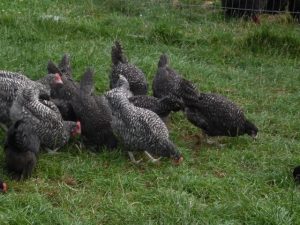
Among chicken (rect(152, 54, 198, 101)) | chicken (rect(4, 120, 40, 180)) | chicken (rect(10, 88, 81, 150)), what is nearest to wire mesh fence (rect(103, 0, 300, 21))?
chicken (rect(152, 54, 198, 101))

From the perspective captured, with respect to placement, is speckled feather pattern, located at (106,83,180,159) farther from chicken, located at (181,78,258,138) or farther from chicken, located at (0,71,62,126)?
chicken, located at (0,71,62,126)

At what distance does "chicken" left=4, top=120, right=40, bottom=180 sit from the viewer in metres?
5.59

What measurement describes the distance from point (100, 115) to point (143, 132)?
22.0 inches

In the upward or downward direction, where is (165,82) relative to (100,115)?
upward

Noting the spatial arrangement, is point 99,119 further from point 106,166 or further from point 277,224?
point 277,224

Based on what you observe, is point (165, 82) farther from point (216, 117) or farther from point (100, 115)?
point (100, 115)

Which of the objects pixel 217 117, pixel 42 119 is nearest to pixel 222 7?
pixel 217 117

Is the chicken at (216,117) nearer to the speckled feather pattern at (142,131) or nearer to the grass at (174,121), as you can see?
the grass at (174,121)

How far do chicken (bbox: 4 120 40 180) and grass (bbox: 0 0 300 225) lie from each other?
0.14 meters

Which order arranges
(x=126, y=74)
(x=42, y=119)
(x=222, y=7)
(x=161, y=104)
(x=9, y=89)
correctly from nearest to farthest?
1. (x=42, y=119)
2. (x=9, y=89)
3. (x=161, y=104)
4. (x=126, y=74)
5. (x=222, y=7)

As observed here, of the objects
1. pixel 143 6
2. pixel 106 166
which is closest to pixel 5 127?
pixel 106 166

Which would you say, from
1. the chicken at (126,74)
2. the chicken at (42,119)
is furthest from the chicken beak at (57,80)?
the chicken at (126,74)

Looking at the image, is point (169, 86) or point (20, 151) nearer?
point (20, 151)

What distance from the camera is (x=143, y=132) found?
618 centimetres
